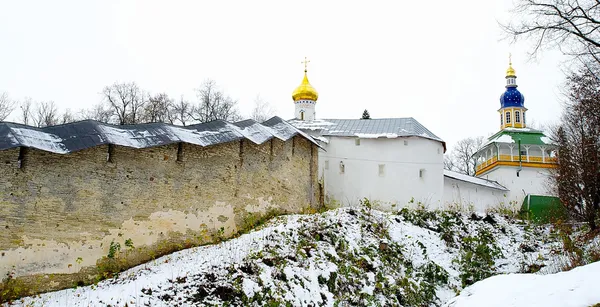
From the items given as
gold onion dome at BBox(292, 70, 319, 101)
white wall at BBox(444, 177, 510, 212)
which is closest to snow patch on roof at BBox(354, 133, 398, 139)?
white wall at BBox(444, 177, 510, 212)

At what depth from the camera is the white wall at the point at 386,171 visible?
706 inches

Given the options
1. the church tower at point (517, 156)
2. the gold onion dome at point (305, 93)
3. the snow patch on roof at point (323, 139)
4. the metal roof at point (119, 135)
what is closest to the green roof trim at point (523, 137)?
the church tower at point (517, 156)

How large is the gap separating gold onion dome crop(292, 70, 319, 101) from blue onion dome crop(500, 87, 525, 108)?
1412 centimetres

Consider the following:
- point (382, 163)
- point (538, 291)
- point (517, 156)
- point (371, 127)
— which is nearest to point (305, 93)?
point (371, 127)

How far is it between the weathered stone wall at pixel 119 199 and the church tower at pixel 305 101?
8588mm

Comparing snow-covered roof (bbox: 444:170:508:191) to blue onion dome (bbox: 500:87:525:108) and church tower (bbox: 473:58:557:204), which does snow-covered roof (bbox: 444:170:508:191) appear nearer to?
church tower (bbox: 473:58:557:204)

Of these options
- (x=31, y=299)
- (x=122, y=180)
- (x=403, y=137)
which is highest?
(x=403, y=137)

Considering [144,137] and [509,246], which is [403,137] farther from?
[144,137]

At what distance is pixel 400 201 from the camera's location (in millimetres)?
17719

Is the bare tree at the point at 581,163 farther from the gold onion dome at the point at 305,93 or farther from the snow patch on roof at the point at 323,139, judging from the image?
the gold onion dome at the point at 305,93

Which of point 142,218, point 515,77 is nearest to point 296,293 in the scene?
point 142,218

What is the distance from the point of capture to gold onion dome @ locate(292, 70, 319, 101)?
2156 cm

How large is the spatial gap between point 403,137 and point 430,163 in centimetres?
141

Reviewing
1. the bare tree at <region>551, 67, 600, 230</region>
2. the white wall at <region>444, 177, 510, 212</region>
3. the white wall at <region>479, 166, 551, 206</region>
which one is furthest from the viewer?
the white wall at <region>479, 166, 551, 206</region>
